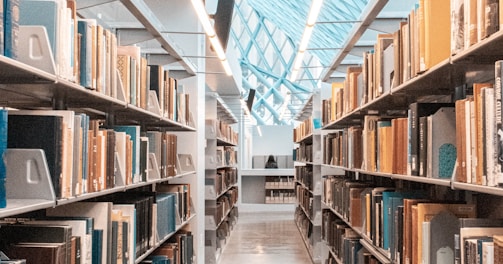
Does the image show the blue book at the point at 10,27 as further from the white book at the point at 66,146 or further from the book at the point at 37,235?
the book at the point at 37,235

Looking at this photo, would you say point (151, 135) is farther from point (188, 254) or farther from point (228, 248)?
point (228, 248)

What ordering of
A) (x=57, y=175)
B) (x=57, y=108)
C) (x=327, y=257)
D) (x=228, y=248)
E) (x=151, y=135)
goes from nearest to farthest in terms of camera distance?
(x=57, y=175)
(x=57, y=108)
(x=151, y=135)
(x=327, y=257)
(x=228, y=248)

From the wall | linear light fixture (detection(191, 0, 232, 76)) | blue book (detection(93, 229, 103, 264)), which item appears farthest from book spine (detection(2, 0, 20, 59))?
the wall

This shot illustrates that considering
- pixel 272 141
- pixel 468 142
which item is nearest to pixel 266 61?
pixel 272 141

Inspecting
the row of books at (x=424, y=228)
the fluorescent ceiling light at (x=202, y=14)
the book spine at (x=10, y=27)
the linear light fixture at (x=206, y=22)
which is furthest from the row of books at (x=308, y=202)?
the book spine at (x=10, y=27)

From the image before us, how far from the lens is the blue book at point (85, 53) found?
2.48 m

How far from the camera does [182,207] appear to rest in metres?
5.31

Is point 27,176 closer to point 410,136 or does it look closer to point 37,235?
point 37,235

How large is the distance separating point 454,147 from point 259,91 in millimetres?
22420

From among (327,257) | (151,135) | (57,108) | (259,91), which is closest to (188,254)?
(151,135)

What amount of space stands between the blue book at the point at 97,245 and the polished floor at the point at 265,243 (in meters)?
5.57

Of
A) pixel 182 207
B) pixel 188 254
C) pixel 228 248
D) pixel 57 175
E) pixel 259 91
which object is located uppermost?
pixel 259 91

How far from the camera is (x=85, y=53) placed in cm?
250

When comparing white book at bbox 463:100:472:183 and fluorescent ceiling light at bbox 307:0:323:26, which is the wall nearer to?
fluorescent ceiling light at bbox 307:0:323:26
